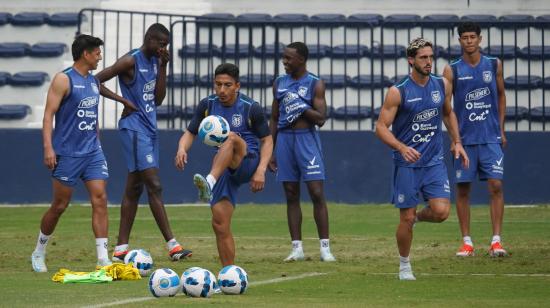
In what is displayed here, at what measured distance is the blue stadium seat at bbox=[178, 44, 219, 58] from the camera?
2389 cm

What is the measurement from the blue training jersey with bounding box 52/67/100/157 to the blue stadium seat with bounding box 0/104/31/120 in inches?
475

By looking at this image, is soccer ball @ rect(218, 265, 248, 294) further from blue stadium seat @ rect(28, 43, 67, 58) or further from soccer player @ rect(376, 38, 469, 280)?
blue stadium seat @ rect(28, 43, 67, 58)

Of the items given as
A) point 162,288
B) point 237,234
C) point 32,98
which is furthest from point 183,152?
point 32,98

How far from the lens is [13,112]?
25.0 meters

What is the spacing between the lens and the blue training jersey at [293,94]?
14.4 m

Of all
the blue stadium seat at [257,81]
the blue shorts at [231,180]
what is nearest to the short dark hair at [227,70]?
the blue shorts at [231,180]

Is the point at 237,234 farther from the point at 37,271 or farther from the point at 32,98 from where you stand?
the point at 32,98

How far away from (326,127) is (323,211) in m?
9.84

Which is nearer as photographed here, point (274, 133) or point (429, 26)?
point (274, 133)

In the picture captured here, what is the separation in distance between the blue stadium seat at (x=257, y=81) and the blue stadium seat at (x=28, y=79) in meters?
4.23

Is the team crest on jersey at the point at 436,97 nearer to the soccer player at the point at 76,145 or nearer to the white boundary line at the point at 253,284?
the white boundary line at the point at 253,284

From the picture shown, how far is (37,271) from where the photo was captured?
1285 centimetres

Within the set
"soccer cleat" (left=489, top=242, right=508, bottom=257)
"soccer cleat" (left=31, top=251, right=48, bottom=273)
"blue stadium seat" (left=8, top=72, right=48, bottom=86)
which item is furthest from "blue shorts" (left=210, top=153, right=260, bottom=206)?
"blue stadium seat" (left=8, top=72, right=48, bottom=86)

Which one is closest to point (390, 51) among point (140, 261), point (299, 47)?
point (299, 47)
